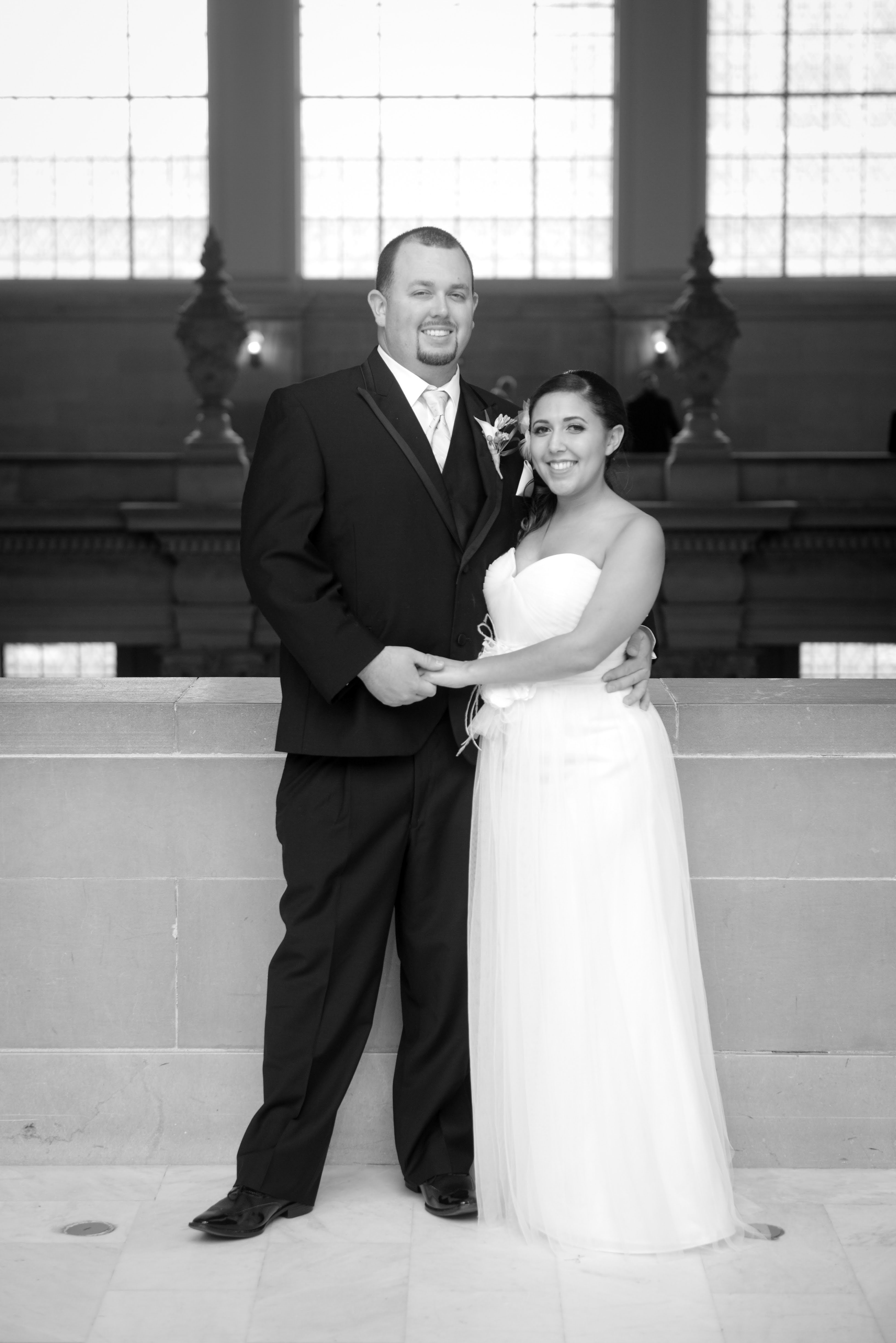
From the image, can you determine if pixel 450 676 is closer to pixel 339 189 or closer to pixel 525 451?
pixel 525 451

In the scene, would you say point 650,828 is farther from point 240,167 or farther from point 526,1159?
point 240,167

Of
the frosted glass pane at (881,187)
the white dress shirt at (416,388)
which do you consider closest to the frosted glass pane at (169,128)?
the frosted glass pane at (881,187)

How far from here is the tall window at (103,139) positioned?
75.8 feet

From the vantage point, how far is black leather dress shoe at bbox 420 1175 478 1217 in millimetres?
3510

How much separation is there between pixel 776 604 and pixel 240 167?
10780 millimetres

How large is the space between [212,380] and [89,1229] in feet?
49.2

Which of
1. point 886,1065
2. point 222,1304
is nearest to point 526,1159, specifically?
point 222,1304

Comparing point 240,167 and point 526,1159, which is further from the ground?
point 240,167

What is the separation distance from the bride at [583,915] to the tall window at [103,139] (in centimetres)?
2081

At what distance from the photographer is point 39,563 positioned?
17.2 metres

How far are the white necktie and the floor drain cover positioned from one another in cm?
179

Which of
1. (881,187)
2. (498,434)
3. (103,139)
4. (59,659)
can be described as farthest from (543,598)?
(103,139)

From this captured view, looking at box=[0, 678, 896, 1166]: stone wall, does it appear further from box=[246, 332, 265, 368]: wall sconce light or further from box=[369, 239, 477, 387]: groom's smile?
box=[246, 332, 265, 368]: wall sconce light

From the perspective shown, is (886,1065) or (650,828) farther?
(886,1065)
